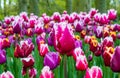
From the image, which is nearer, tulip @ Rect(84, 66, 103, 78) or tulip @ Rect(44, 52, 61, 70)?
tulip @ Rect(84, 66, 103, 78)

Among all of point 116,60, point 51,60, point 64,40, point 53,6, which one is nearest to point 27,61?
point 51,60

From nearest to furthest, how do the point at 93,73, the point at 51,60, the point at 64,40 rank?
the point at 93,73 < the point at 64,40 < the point at 51,60

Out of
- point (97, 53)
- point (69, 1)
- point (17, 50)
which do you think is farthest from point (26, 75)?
point (69, 1)

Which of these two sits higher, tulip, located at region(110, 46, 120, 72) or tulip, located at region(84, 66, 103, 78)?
tulip, located at region(110, 46, 120, 72)

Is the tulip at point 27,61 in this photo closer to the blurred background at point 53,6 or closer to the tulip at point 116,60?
the tulip at point 116,60

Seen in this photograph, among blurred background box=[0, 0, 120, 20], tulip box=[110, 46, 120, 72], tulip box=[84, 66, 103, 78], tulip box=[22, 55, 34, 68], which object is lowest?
tulip box=[22, 55, 34, 68]

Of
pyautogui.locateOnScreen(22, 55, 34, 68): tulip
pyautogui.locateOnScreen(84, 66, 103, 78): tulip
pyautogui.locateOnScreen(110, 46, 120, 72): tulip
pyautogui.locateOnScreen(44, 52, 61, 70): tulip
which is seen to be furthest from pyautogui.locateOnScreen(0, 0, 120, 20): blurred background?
pyautogui.locateOnScreen(84, 66, 103, 78): tulip

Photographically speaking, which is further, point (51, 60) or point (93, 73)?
point (51, 60)

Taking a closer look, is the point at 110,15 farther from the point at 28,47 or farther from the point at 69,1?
the point at 69,1

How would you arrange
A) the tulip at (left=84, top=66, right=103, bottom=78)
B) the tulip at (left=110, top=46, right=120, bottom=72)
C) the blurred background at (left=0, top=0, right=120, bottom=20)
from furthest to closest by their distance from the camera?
the blurred background at (left=0, top=0, right=120, bottom=20)
the tulip at (left=110, top=46, right=120, bottom=72)
the tulip at (left=84, top=66, right=103, bottom=78)

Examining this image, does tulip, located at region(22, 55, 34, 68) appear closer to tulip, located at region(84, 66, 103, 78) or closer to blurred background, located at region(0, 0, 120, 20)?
tulip, located at region(84, 66, 103, 78)

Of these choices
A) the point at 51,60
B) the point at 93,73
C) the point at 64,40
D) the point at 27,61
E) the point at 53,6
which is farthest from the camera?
the point at 53,6

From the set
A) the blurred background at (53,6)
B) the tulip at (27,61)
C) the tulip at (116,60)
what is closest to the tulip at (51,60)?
the tulip at (27,61)

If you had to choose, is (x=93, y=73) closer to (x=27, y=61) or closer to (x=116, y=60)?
(x=116, y=60)
